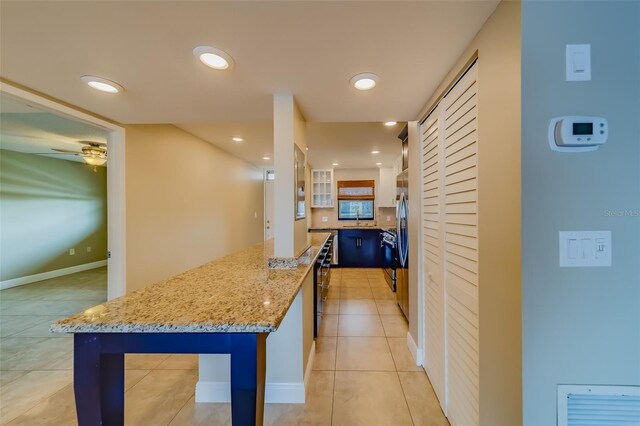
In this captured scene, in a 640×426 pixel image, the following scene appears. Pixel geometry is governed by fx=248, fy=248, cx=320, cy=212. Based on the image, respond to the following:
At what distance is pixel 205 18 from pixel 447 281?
1.88 meters

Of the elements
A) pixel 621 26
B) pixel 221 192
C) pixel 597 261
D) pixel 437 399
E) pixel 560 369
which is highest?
pixel 621 26

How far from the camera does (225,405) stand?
1729mm

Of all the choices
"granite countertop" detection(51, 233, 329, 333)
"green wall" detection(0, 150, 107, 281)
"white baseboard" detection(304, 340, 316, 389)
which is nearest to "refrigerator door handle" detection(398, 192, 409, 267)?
"white baseboard" detection(304, 340, 316, 389)

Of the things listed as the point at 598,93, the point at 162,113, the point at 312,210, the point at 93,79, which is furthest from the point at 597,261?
the point at 312,210

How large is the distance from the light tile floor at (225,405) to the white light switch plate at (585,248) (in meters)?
1.36

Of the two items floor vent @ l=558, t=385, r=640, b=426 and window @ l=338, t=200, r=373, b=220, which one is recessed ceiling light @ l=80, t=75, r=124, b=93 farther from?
window @ l=338, t=200, r=373, b=220

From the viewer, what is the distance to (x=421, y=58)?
4.39ft

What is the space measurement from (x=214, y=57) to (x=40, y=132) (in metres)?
3.83

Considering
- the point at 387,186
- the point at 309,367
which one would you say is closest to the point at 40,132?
the point at 309,367

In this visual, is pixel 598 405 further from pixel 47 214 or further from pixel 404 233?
pixel 47 214

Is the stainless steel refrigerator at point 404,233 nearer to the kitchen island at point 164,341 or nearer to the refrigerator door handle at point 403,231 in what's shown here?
the refrigerator door handle at point 403,231

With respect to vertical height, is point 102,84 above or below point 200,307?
above

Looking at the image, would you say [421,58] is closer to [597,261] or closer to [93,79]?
[597,261]

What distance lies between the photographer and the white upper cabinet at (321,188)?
614 centimetres
